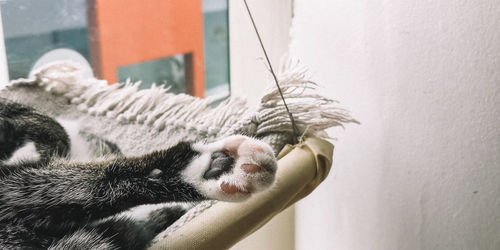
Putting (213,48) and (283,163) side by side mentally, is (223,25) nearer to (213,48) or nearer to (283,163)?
(213,48)

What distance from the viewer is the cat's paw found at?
448 mm

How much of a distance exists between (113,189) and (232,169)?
111 mm

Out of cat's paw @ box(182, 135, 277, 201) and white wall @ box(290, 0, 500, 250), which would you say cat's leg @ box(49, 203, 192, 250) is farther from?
white wall @ box(290, 0, 500, 250)

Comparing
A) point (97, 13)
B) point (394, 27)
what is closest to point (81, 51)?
point (97, 13)

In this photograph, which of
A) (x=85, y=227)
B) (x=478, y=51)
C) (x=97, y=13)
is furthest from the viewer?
(x=478, y=51)

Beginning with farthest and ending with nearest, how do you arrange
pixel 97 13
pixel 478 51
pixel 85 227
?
→ 1. pixel 478 51
2. pixel 97 13
3. pixel 85 227

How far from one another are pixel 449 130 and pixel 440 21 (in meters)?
0.16

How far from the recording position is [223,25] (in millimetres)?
751

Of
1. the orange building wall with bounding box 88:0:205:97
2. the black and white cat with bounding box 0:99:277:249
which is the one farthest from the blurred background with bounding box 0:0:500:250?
the black and white cat with bounding box 0:99:277:249

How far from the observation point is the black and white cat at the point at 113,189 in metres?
0.45

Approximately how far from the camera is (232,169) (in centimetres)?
45

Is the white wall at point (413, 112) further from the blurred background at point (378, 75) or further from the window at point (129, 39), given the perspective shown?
the window at point (129, 39)

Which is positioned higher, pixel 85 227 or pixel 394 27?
pixel 394 27

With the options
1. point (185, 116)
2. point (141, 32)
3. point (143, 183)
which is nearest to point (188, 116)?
point (185, 116)
